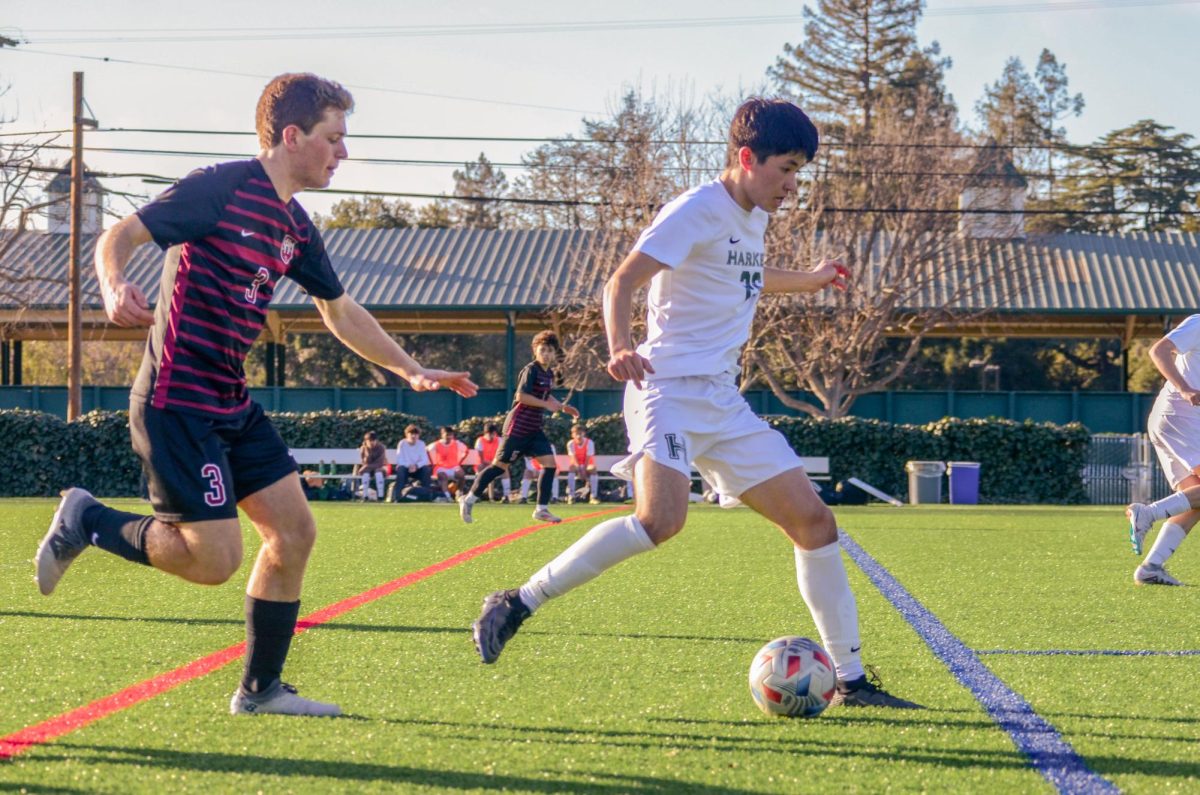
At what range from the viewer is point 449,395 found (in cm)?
3375

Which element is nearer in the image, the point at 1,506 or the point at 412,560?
the point at 412,560

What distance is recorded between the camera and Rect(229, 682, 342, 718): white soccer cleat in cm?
451

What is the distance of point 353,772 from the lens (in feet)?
12.2

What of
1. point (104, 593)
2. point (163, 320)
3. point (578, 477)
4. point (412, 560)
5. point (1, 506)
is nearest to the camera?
point (163, 320)

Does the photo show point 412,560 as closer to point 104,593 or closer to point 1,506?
point 104,593

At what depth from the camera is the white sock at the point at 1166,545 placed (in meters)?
9.28

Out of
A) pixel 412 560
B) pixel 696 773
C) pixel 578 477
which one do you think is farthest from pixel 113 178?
pixel 696 773

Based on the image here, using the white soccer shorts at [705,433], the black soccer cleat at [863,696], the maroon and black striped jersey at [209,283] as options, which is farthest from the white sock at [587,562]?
the maroon and black striped jersey at [209,283]

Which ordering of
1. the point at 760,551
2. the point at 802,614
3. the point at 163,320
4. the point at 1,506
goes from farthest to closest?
the point at 1,506 → the point at 760,551 → the point at 802,614 → the point at 163,320

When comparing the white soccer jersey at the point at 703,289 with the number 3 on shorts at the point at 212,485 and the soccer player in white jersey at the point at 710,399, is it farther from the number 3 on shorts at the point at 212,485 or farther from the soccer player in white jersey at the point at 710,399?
the number 3 on shorts at the point at 212,485

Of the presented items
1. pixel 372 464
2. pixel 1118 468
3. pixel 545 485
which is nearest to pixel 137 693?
pixel 545 485

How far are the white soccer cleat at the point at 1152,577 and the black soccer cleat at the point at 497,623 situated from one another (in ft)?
19.5

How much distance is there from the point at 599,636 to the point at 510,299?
3156cm

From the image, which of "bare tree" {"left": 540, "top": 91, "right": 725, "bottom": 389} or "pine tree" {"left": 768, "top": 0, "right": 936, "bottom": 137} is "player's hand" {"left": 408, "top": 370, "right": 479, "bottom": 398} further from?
"pine tree" {"left": 768, "top": 0, "right": 936, "bottom": 137}
